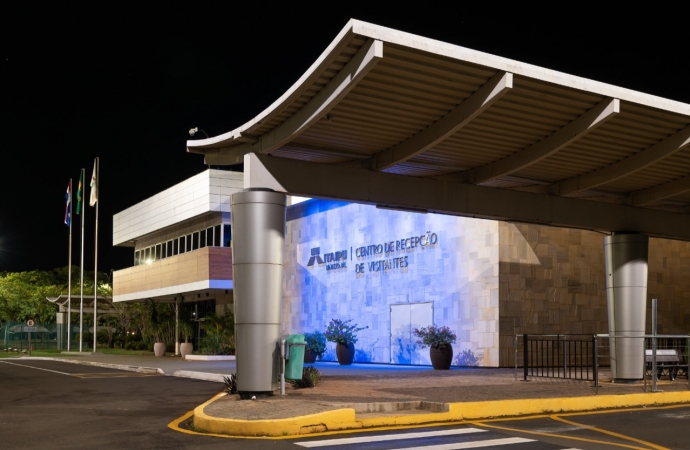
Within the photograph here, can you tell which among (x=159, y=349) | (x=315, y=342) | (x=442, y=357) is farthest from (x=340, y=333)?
(x=159, y=349)

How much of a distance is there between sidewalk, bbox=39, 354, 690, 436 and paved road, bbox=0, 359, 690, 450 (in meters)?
0.48

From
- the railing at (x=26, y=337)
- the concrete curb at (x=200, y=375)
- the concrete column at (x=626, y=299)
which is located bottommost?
the railing at (x=26, y=337)

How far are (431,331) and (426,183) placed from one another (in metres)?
Result: 9.28

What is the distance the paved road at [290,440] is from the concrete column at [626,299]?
413 cm

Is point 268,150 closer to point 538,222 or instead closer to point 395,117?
point 395,117

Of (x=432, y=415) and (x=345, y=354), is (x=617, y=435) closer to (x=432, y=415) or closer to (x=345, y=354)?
(x=432, y=415)

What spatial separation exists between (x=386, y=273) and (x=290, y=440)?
20.0m

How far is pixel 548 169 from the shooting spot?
19.0 metres

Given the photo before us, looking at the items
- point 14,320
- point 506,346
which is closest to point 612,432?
point 506,346

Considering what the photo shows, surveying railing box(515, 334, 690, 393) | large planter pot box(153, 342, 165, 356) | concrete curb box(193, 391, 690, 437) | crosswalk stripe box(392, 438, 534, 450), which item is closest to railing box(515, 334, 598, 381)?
railing box(515, 334, 690, 393)

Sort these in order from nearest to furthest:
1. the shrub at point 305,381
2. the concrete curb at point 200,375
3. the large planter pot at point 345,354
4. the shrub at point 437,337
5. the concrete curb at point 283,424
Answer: the concrete curb at point 283,424, the shrub at point 305,381, the concrete curb at point 200,375, the shrub at point 437,337, the large planter pot at point 345,354

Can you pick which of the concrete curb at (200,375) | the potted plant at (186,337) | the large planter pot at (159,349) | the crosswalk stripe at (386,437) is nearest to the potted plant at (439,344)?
the concrete curb at (200,375)

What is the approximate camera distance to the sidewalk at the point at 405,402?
12.1m

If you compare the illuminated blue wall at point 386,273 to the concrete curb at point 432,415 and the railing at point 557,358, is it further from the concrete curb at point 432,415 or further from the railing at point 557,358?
the concrete curb at point 432,415
